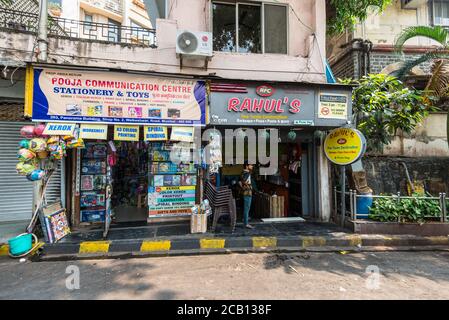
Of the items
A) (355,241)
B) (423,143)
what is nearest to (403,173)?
(423,143)

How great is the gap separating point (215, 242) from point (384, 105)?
6.43 meters

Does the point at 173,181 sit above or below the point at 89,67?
below

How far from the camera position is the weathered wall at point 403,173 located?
823cm

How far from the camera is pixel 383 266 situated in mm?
4637

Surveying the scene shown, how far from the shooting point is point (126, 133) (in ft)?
19.4

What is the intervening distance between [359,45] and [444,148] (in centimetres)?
496

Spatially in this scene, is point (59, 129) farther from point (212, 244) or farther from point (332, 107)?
point (332, 107)

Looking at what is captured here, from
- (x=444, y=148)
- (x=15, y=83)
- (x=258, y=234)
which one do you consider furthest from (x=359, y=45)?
(x=15, y=83)

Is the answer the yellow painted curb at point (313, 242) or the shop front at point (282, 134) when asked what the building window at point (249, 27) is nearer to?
the shop front at point (282, 134)

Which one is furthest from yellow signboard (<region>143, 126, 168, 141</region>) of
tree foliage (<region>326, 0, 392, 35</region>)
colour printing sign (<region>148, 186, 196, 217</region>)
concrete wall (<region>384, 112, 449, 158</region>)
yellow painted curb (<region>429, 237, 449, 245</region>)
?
concrete wall (<region>384, 112, 449, 158</region>)

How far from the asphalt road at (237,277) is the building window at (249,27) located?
18.9 ft

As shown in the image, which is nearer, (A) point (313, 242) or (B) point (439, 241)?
(A) point (313, 242)

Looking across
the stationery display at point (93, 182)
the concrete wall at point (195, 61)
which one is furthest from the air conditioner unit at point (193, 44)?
the stationery display at point (93, 182)
